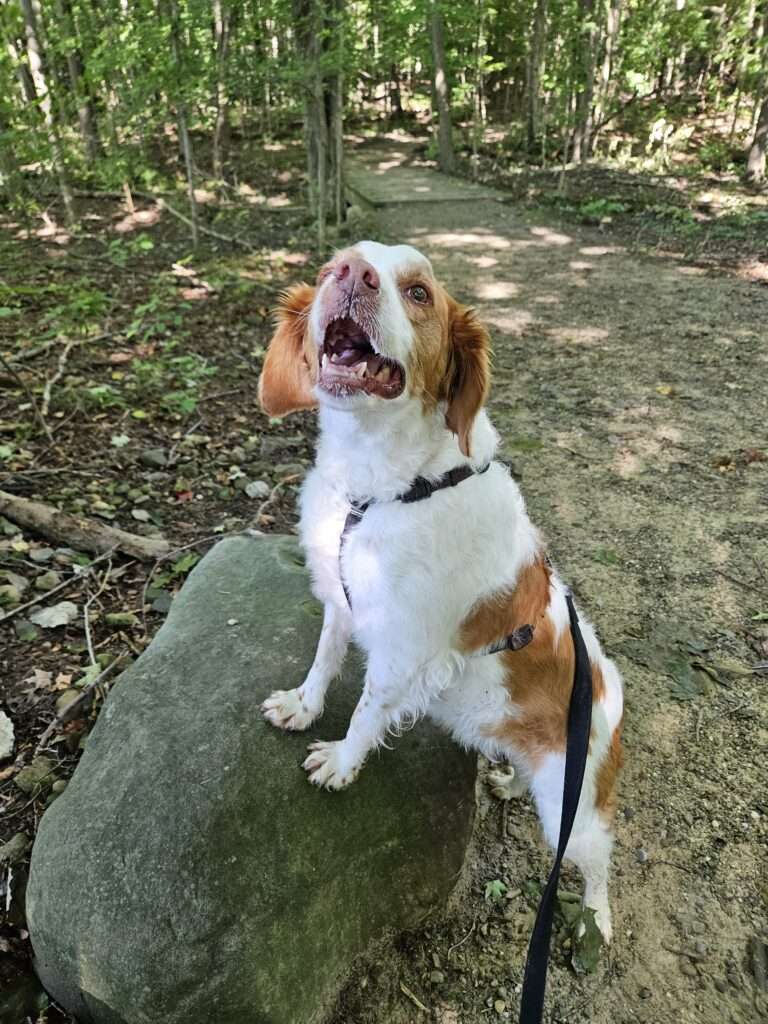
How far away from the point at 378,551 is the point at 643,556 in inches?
105

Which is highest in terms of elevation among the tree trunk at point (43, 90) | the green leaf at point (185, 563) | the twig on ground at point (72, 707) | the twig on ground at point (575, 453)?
the tree trunk at point (43, 90)

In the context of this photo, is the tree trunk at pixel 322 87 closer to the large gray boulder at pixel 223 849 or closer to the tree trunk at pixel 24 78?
the tree trunk at pixel 24 78

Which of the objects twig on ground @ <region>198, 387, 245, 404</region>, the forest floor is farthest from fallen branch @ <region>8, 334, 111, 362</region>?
twig on ground @ <region>198, 387, 245, 404</region>

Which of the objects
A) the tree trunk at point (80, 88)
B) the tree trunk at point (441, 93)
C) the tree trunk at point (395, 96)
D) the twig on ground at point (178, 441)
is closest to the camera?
the twig on ground at point (178, 441)

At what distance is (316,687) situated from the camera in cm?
243

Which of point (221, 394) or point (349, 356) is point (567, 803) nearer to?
point (349, 356)

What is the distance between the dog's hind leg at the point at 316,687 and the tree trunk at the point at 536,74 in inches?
714

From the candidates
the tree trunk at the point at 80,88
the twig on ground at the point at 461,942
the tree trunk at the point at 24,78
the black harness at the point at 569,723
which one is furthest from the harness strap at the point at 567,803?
the tree trunk at the point at 80,88

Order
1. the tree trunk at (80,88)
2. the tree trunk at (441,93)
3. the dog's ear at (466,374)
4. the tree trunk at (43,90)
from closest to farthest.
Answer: the dog's ear at (466,374), the tree trunk at (43,90), the tree trunk at (80,88), the tree trunk at (441,93)

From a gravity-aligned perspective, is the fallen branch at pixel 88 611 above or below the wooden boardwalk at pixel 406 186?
below

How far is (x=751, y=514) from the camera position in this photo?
175 inches

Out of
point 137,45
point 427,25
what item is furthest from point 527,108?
point 137,45

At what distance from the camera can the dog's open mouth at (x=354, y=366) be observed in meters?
1.94

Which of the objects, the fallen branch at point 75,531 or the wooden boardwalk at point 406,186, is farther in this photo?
the wooden boardwalk at point 406,186
